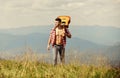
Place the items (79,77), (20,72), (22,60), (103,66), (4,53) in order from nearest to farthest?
1. (79,77)
2. (20,72)
3. (103,66)
4. (22,60)
5. (4,53)

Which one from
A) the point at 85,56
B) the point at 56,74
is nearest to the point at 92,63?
the point at 85,56

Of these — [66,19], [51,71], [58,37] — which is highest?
[66,19]

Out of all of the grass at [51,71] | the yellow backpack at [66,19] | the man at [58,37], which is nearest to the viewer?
the grass at [51,71]

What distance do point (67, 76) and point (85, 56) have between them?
11.0 ft

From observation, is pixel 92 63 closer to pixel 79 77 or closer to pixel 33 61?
pixel 33 61

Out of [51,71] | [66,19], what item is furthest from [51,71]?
[66,19]

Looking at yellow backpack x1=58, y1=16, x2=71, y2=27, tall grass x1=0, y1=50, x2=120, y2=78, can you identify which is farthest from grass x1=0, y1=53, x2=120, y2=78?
yellow backpack x1=58, y1=16, x2=71, y2=27

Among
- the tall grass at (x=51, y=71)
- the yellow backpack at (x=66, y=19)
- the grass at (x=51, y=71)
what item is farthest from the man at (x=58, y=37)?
the grass at (x=51, y=71)

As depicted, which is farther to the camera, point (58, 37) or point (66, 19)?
point (58, 37)

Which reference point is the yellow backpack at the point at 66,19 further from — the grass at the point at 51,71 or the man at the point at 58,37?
the grass at the point at 51,71

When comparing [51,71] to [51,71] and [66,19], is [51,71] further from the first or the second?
[66,19]

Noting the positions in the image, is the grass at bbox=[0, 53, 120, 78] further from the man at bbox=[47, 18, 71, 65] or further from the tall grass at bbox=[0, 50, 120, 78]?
the man at bbox=[47, 18, 71, 65]

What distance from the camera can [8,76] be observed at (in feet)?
34.8

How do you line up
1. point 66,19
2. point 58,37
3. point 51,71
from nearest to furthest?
point 51,71
point 66,19
point 58,37
